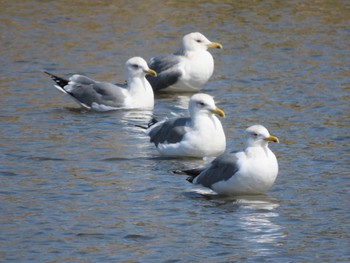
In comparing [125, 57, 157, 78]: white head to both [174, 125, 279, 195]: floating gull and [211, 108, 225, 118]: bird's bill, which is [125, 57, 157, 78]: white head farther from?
[174, 125, 279, 195]: floating gull

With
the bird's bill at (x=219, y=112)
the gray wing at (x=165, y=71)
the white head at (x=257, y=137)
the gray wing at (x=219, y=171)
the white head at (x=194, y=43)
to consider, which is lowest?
the gray wing at (x=219, y=171)

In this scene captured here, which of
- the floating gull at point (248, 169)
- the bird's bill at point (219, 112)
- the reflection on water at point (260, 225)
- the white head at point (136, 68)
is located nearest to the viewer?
the reflection on water at point (260, 225)

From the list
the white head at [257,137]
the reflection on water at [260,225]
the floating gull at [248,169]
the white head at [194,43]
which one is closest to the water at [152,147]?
the reflection on water at [260,225]

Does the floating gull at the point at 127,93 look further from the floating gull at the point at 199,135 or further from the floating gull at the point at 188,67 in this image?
the floating gull at the point at 199,135

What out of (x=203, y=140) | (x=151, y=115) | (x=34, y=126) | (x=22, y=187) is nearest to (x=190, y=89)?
(x=151, y=115)

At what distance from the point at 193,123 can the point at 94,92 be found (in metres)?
3.42

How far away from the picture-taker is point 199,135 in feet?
45.0

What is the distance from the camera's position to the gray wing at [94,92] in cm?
1675

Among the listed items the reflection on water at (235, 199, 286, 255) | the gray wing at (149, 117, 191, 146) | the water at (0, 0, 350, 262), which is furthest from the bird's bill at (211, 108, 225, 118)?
the reflection on water at (235, 199, 286, 255)

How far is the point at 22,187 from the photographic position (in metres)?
12.6

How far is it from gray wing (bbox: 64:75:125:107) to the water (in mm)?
211

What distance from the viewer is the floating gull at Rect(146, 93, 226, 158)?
13680mm

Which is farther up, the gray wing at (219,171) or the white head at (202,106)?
the white head at (202,106)

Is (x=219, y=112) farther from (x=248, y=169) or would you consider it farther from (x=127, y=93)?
(x=127, y=93)
